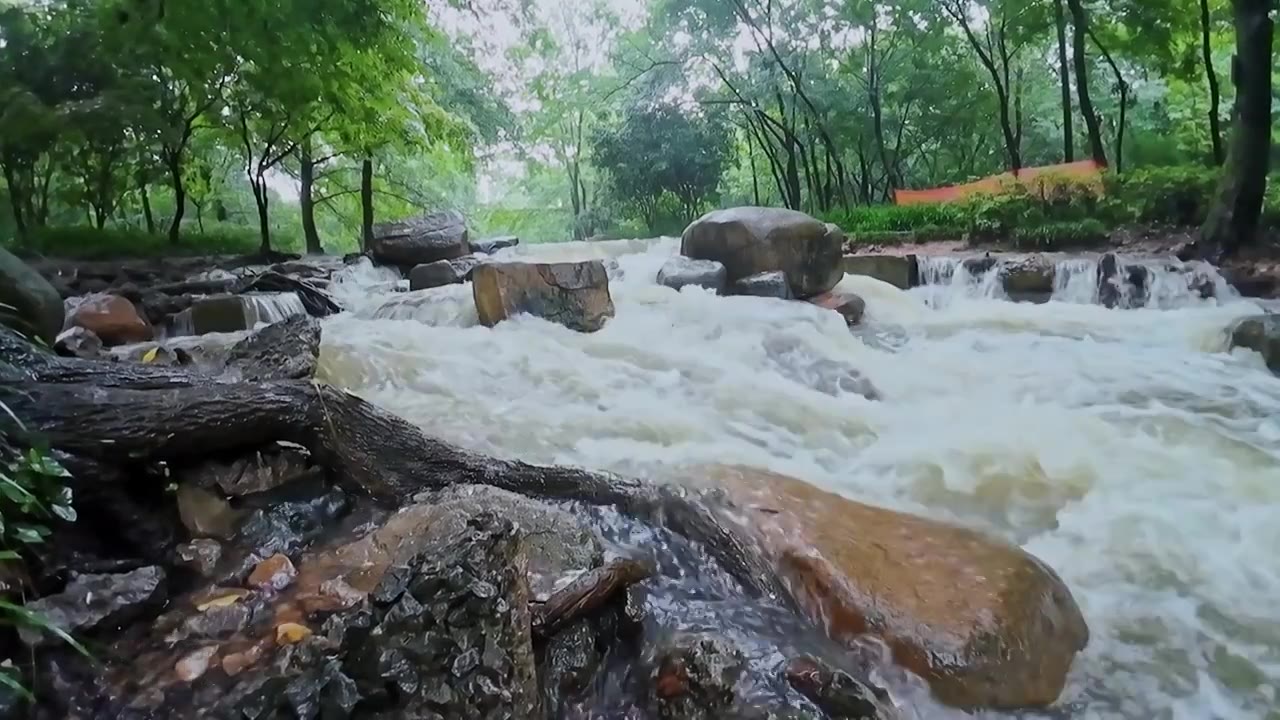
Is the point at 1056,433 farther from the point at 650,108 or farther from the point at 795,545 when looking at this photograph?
the point at 650,108

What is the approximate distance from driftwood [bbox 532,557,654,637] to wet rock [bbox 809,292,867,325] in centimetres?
621

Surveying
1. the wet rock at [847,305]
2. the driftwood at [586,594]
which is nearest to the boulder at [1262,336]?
the wet rock at [847,305]

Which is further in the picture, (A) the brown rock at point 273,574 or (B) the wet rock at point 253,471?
(B) the wet rock at point 253,471

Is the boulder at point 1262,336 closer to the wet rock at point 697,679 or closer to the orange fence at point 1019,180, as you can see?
the orange fence at point 1019,180

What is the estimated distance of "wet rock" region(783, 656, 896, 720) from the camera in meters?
1.96

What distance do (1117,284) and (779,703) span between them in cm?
870

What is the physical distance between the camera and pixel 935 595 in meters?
2.51

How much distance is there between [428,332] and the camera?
674 cm

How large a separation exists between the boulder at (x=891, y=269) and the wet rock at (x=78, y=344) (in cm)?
883

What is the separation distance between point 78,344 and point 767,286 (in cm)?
655

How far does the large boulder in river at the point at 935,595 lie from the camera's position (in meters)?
2.26

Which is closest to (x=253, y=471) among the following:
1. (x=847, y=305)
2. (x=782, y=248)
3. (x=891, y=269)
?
(x=847, y=305)

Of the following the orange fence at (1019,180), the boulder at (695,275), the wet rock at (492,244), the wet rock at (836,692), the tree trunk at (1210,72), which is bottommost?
the wet rock at (836,692)

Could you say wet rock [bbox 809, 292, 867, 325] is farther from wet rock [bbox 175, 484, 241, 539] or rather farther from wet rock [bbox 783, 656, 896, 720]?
wet rock [bbox 175, 484, 241, 539]
